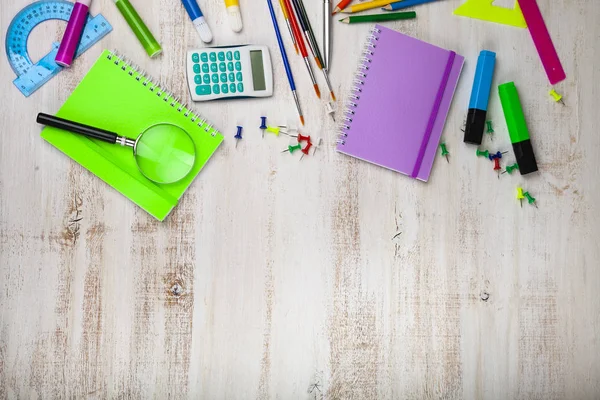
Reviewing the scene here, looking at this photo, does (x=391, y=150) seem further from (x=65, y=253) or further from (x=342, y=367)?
(x=65, y=253)

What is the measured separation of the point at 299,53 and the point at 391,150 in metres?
0.24

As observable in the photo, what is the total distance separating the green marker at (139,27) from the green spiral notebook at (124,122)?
5 cm

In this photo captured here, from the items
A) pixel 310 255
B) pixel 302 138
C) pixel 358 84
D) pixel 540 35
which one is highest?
pixel 540 35

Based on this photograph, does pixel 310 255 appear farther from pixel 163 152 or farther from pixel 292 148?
pixel 163 152

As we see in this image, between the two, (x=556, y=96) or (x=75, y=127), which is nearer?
(x=75, y=127)

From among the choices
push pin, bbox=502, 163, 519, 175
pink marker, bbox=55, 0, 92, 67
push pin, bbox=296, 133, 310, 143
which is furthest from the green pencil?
pink marker, bbox=55, 0, 92, 67

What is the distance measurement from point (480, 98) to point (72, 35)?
0.73 metres

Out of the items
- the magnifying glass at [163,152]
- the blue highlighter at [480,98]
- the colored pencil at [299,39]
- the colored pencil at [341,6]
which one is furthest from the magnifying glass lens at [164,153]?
the blue highlighter at [480,98]

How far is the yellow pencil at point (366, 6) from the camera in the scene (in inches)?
39.3

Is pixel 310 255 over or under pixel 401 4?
under

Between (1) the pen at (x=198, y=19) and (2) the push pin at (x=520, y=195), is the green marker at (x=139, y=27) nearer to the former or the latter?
(1) the pen at (x=198, y=19)

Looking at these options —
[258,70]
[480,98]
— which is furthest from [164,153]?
[480,98]

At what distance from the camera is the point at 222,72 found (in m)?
0.96

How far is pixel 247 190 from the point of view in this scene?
0.98 meters
